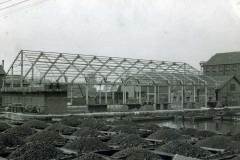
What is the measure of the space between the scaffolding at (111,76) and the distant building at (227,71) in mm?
5380

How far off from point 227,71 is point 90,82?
1858 inches

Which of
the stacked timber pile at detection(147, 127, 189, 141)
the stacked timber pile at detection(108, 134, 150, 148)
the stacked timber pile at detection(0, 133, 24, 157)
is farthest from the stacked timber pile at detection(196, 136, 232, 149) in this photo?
the stacked timber pile at detection(0, 133, 24, 157)

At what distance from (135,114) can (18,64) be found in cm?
1322

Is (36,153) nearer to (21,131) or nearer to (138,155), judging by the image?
(138,155)

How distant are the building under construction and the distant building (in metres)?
5.02

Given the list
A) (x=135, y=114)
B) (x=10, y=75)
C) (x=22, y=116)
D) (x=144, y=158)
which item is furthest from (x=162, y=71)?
(x=144, y=158)

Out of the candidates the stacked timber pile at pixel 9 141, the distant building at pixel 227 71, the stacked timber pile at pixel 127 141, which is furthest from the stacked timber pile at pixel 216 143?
the distant building at pixel 227 71

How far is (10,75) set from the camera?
4581 cm

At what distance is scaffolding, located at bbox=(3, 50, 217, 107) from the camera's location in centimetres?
4084

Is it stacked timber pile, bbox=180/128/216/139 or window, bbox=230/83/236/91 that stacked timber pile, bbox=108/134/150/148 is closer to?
stacked timber pile, bbox=180/128/216/139

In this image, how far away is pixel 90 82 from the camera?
44.0 metres

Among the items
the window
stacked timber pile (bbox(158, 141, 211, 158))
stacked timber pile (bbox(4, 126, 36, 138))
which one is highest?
the window

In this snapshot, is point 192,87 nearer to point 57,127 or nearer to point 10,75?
point 10,75

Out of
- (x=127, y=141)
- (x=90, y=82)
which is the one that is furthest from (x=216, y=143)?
(x=90, y=82)
